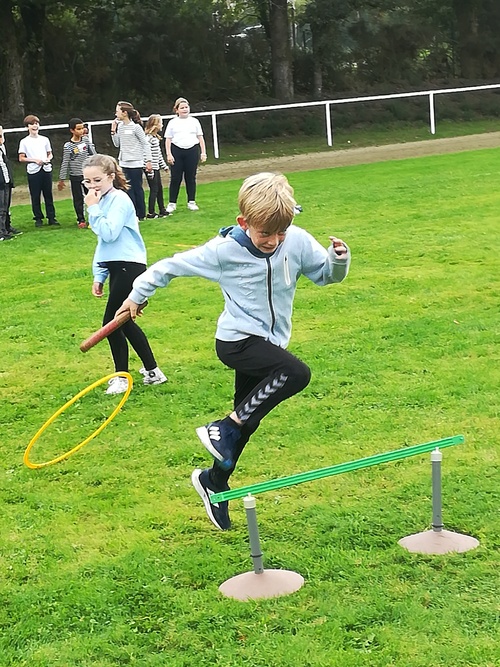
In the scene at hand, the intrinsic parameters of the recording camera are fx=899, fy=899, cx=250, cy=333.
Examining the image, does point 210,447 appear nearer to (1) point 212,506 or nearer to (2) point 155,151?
(1) point 212,506

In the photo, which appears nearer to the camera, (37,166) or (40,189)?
(37,166)

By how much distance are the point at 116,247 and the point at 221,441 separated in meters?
2.81

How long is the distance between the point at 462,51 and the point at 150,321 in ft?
106

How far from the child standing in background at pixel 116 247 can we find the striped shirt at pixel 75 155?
9029 mm

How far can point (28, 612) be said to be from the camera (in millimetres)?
4094

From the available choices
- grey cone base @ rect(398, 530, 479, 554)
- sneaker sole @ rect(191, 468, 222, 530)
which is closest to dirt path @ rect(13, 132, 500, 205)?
sneaker sole @ rect(191, 468, 222, 530)

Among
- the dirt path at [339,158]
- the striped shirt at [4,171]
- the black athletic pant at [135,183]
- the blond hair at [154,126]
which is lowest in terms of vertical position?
the dirt path at [339,158]

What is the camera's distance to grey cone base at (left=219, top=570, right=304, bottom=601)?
13.3ft

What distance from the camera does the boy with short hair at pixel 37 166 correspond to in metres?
15.7

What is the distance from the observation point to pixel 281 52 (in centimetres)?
3228

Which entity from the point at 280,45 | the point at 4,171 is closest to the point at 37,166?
the point at 4,171

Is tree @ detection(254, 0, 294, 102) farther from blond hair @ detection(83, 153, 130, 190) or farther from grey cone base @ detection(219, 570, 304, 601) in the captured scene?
grey cone base @ detection(219, 570, 304, 601)

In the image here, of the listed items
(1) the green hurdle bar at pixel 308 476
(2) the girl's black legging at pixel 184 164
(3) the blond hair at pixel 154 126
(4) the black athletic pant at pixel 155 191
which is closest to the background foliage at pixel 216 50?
(3) the blond hair at pixel 154 126

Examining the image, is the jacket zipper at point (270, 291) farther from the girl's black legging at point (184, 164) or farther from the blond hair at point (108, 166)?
the girl's black legging at point (184, 164)
